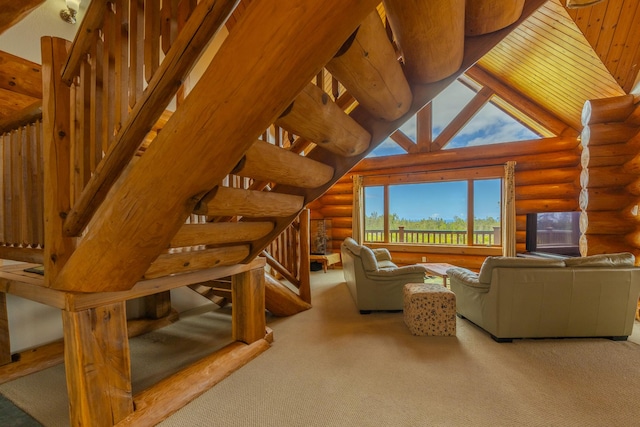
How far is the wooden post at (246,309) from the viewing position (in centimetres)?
243

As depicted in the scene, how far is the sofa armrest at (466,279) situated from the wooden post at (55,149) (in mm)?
3238

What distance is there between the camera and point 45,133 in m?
1.36

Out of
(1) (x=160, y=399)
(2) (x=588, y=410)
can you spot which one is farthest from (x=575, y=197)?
(1) (x=160, y=399)

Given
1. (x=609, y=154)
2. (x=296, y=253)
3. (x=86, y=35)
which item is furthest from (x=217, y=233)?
(x=609, y=154)

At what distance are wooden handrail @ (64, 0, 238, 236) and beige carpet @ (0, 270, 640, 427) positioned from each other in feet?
4.44

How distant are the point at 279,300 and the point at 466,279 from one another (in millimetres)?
2088

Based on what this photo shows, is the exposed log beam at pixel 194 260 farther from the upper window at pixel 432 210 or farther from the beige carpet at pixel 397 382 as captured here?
the upper window at pixel 432 210

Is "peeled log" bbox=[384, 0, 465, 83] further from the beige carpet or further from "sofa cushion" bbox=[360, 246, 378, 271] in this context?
"sofa cushion" bbox=[360, 246, 378, 271]

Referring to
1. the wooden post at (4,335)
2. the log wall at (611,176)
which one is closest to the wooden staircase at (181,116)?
the wooden post at (4,335)

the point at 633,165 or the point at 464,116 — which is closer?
the point at 633,165

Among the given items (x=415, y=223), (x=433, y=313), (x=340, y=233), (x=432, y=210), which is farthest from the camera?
(x=340, y=233)

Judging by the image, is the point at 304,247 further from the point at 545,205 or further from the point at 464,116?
the point at 545,205

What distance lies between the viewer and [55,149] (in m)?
1.36

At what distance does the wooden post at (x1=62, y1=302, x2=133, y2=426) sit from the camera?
139cm
